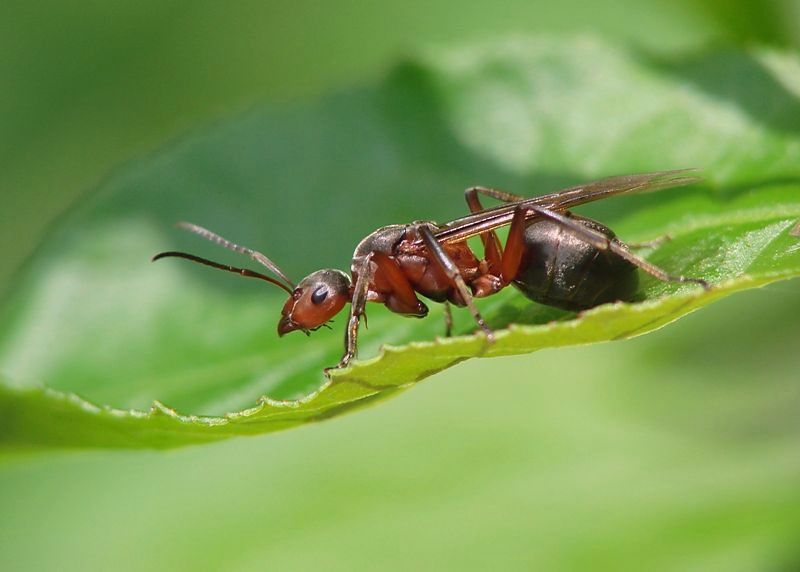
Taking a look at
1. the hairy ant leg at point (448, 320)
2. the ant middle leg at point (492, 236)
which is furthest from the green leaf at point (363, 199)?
the ant middle leg at point (492, 236)

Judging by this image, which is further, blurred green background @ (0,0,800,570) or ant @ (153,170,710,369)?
blurred green background @ (0,0,800,570)

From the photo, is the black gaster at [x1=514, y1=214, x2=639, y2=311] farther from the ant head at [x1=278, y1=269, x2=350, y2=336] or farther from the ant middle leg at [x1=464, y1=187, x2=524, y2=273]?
the ant head at [x1=278, y1=269, x2=350, y2=336]

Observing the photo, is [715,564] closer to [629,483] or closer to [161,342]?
[629,483]

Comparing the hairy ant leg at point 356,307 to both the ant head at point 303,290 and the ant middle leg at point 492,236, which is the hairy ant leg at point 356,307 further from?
the ant middle leg at point 492,236

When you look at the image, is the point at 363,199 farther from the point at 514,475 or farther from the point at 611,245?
the point at 514,475

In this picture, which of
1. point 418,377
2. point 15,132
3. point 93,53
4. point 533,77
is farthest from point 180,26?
point 418,377

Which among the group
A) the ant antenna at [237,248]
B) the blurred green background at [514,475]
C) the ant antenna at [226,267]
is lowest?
the blurred green background at [514,475]

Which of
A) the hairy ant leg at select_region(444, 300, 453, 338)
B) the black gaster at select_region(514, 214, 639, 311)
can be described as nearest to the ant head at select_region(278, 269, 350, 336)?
the hairy ant leg at select_region(444, 300, 453, 338)
